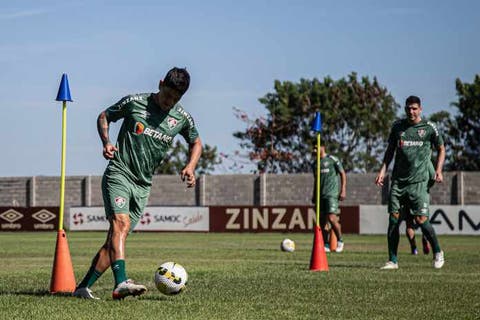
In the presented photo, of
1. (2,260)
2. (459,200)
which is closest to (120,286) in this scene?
(2,260)

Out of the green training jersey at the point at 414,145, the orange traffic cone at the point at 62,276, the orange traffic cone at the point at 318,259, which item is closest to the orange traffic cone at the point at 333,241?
the green training jersey at the point at 414,145

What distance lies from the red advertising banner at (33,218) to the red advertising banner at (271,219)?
6.65 metres

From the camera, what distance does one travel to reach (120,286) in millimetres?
9297

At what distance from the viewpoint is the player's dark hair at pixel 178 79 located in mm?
9398

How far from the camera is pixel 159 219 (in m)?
40.4

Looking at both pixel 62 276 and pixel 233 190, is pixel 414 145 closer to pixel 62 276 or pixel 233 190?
pixel 62 276

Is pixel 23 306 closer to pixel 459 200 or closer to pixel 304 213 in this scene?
pixel 304 213

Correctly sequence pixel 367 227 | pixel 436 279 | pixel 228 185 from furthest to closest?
pixel 228 185
pixel 367 227
pixel 436 279

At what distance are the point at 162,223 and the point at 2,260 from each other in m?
22.3

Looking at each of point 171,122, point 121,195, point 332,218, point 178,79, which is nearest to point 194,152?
point 171,122

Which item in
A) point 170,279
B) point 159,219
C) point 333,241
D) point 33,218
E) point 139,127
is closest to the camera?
point 170,279

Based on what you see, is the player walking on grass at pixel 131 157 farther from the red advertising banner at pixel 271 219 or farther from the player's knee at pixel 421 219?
the red advertising banner at pixel 271 219

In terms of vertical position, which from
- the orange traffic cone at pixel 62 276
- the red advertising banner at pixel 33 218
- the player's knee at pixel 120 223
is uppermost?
the player's knee at pixel 120 223

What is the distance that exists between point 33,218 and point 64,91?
31145 mm
